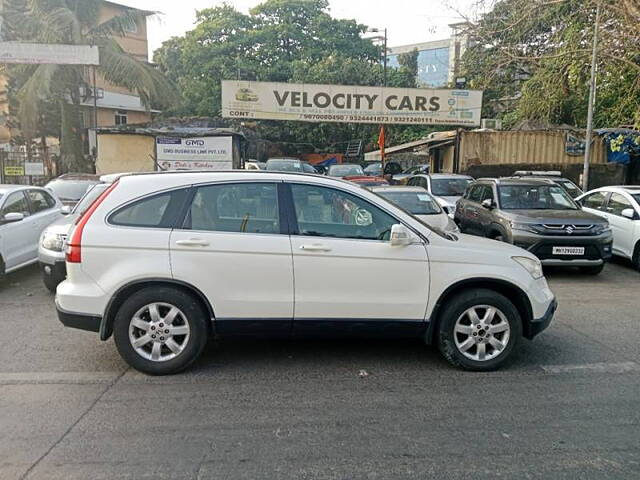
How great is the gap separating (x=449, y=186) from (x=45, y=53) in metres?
12.6

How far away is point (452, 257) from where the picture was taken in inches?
167

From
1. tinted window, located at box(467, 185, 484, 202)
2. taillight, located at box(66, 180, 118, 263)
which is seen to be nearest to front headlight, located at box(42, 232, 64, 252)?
taillight, located at box(66, 180, 118, 263)

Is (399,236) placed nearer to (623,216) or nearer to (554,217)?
(554,217)

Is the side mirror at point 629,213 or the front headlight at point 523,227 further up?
the side mirror at point 629,213

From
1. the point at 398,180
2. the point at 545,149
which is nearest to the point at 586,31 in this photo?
the point at 545,149

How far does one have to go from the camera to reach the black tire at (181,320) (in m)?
4.08

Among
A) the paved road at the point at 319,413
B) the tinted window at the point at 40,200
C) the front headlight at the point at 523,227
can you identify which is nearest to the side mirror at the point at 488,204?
the front headlight at the point at 523,227

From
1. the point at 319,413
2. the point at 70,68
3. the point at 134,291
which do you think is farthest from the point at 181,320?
the point at 70,68

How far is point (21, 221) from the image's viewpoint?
761cm

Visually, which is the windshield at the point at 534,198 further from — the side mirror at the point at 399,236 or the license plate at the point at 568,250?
the side mirror at the point at 399,236

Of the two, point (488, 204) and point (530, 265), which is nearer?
point (530, 265)

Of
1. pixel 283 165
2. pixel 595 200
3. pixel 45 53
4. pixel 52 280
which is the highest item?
pixel 45 53

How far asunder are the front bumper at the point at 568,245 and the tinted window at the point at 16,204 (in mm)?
7802

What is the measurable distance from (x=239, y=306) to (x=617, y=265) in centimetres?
832
